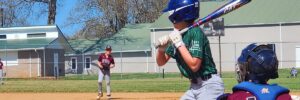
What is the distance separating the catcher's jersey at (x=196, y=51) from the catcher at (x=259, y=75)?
0.92m

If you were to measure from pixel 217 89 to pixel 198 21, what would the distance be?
684mm

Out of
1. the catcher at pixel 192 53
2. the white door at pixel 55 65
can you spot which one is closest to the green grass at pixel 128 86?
the white door at pixel 55 65

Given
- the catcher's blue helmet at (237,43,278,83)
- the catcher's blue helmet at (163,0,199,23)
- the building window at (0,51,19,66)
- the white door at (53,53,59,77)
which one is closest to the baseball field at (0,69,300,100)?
the catcher's blue helmet at (163,0,199,23)

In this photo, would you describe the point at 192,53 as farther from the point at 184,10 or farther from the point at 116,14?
the point at 116,14

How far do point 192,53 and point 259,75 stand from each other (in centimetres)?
105

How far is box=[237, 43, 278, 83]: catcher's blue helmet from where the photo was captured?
13.4ft

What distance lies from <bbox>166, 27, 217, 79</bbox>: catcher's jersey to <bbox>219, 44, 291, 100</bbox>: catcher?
92cm

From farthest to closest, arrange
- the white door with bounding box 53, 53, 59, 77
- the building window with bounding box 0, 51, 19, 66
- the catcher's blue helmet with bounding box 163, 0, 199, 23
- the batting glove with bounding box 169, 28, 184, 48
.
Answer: the building window with bounding box 0, 51, 19, 66 < the white door with bounding box 53, 53, 59, 77 < the catcher's blue helmet with bounding box 163, 0, 199, 23 < the batting glove with bounding box 169, 28, 184, 48

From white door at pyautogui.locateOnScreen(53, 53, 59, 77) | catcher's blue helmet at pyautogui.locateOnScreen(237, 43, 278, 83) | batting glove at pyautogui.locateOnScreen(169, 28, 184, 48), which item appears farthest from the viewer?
white door at pyautogui.locateOnScreen(53, 53, 59, 77)

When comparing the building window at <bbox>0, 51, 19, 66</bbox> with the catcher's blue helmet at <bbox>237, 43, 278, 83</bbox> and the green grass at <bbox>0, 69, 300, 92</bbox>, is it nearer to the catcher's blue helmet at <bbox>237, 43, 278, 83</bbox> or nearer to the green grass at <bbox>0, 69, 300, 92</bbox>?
the green grass at <bbox>0, 69, 300, 92</bbox>

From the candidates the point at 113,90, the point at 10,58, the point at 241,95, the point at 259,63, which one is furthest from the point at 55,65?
the point at 259,63

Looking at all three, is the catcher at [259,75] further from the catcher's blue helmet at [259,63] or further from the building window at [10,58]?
the building window at [10,58]

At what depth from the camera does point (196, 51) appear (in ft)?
16.7

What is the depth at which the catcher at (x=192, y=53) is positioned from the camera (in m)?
5.01
